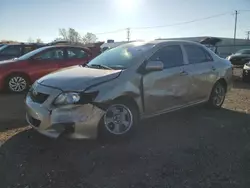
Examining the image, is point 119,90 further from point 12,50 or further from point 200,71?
point 12,50

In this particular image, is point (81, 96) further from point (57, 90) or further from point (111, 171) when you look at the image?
point (111, 171)

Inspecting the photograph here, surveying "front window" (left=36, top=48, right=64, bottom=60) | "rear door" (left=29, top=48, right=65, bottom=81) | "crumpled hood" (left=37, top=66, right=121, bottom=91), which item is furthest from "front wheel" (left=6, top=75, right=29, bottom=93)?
"crumpled hood" (left=37, top=66, right=121, bottom=91)

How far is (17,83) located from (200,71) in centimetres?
548

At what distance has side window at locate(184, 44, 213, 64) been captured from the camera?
5.72 meters

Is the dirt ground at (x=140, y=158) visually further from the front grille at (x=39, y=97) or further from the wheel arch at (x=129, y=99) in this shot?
the front grille at (x=39, y=97)

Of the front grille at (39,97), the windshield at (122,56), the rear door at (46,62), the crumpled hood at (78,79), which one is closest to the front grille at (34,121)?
the front grille at (39,97)

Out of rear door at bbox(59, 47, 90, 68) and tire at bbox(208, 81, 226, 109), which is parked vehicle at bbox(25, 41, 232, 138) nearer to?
tire at bbox(208, 81, 226, 109)

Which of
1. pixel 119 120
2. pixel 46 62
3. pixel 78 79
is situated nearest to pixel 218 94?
pixel 119 120

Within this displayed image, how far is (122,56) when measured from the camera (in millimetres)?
5105

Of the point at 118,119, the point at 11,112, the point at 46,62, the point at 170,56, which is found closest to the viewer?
the point at 118,119

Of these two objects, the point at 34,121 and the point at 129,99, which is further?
the point at 129,99

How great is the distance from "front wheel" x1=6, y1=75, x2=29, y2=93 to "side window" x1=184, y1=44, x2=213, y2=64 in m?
5.19

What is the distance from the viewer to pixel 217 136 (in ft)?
15.5

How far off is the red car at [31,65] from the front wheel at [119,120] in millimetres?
5182
